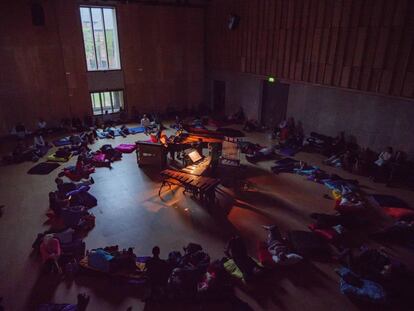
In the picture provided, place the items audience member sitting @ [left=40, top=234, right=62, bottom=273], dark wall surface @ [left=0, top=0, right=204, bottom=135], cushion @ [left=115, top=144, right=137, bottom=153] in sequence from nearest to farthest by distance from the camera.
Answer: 1. audience member sitting @ [left=40, top=234, right=62, bottom=273]
2. cushion @ [left=115, top=144, right=137, bottom=153]
3. dark wall surface @ [left=0, top=0, right=204, bottom=135]

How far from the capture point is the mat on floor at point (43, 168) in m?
11.0

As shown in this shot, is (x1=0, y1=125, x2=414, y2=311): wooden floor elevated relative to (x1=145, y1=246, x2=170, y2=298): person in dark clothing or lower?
lower

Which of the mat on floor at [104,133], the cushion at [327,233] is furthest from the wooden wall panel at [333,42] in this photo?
the mat on floor at [104,133]

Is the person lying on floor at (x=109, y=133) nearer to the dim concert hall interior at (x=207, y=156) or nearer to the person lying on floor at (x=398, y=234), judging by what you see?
the dim concert hall interior at (x=207, y=156)

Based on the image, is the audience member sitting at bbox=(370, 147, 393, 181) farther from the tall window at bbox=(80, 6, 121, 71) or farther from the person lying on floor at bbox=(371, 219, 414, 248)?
the tall window at bbox=(80, 6, 121, 71)

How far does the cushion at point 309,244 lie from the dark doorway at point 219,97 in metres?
13.7

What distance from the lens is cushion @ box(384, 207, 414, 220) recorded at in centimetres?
809

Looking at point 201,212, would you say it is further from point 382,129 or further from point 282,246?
point 382,129

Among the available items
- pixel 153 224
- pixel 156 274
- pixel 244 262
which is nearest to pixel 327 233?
pixel 244 262

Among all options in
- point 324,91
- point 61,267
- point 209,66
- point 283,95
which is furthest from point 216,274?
point 209,66

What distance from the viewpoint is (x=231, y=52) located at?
17750 millimetres

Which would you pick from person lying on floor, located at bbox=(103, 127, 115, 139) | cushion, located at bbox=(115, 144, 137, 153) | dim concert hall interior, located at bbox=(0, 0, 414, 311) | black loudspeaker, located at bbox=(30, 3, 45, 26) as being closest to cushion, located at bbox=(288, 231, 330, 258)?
dim concert hall interior, located at bbox=(0, 0, 414, 311)

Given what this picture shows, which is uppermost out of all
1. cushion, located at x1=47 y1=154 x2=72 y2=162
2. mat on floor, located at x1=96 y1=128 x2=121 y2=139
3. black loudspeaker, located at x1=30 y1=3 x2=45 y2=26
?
black loudspeaker, located at x1=30 y1=3 x2=45 y2=26

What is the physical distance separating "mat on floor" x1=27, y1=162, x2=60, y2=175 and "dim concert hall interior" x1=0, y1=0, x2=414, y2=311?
8cm
